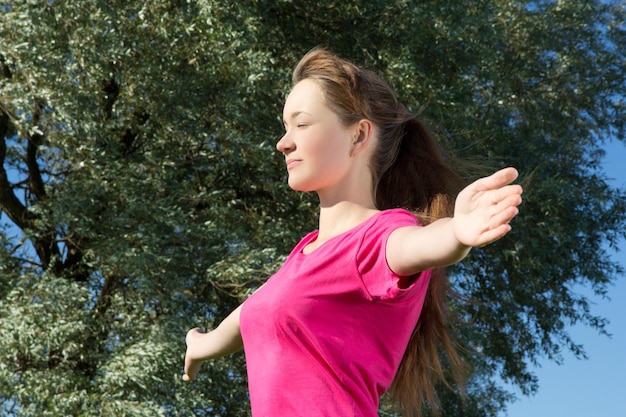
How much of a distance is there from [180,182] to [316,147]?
25.8 ft

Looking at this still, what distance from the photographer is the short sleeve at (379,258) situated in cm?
206

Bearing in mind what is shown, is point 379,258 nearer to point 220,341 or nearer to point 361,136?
point 361,136

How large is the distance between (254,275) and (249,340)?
6.66m

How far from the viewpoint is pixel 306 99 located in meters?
2.50

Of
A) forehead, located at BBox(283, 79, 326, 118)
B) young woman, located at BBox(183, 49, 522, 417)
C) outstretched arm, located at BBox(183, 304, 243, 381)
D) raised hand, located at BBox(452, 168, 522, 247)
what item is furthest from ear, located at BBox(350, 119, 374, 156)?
raised hand, located at BBox(452, 168, 522, 247)

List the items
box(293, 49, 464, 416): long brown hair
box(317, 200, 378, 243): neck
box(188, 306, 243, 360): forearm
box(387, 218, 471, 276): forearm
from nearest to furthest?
1. box(387, 218, 471, 276): forearm
2. box(317, 200, 378, 243): neck
3. box(293, 49, 464, 416): long brown hair
4. box(188, 306, 243, 360): forearm

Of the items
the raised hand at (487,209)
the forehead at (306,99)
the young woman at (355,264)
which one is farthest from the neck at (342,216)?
the raised hand at (487,209)

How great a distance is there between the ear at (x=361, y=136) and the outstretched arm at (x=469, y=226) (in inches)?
22.8

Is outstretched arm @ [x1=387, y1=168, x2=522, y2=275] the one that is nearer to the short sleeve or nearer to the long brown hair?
the short sleeve

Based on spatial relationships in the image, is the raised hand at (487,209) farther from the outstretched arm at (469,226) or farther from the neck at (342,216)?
the neck at (342,216)

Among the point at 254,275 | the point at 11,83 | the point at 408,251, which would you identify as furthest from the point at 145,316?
the point at 408,251

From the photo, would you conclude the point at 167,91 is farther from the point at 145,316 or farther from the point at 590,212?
the point at 590,212

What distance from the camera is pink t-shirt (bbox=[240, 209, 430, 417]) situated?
7.06 ft

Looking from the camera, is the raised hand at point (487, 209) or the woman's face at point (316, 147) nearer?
the raised hand at point (487, 209)
